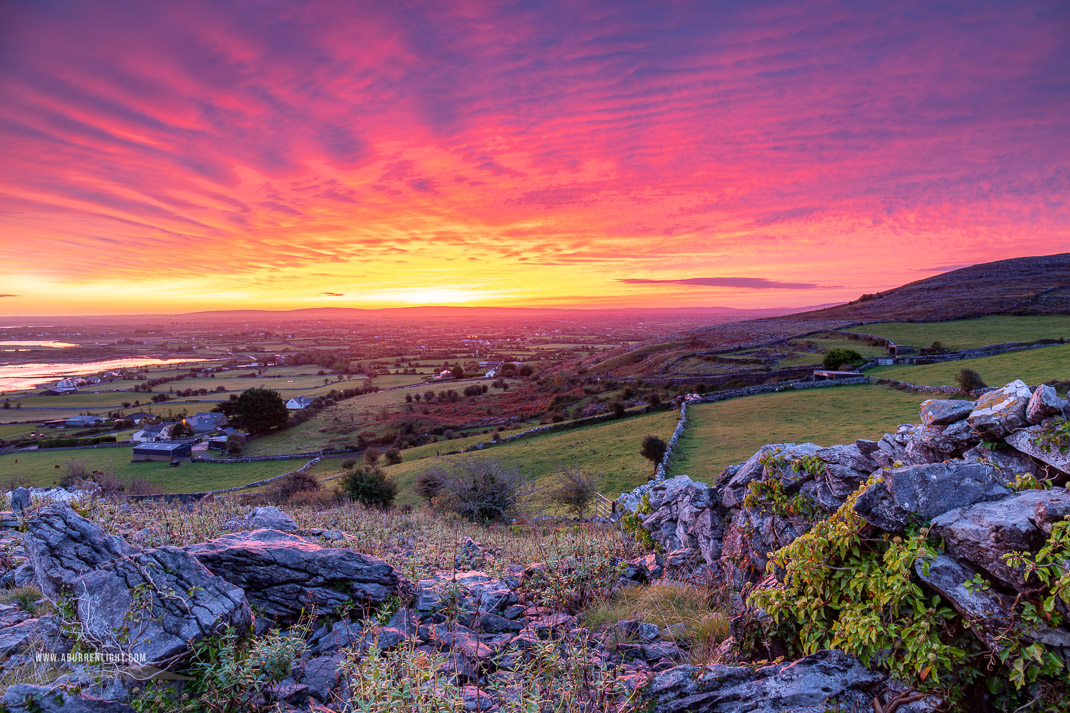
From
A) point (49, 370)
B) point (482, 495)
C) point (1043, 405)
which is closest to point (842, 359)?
point (482, 495)

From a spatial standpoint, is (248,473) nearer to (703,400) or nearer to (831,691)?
(703,400)

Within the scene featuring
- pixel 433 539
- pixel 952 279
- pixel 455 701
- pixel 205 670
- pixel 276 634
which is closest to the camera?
pixel 455 701

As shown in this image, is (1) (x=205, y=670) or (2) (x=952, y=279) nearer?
(1) (x=205, y=670)

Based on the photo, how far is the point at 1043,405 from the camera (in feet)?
16.4

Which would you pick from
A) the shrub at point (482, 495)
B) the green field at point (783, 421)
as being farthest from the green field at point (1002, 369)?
the shrub at point (482, 495)

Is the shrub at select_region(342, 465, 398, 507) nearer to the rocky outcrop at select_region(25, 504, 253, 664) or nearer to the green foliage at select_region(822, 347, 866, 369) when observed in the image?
the rocky outcrop at select_region(25, 504, 253, 664)

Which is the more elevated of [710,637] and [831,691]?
Answer: [831,691]

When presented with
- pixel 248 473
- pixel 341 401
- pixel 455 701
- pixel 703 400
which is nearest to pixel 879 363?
pixel 703 400

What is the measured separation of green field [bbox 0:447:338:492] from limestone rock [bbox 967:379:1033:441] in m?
47.9

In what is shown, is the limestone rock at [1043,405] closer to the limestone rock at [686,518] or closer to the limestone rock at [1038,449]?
A: the limestone rock at [1038,449]

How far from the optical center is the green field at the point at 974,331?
53.3m

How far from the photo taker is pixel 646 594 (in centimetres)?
773

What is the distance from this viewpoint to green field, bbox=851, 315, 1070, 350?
175 ft

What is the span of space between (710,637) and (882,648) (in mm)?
2199
